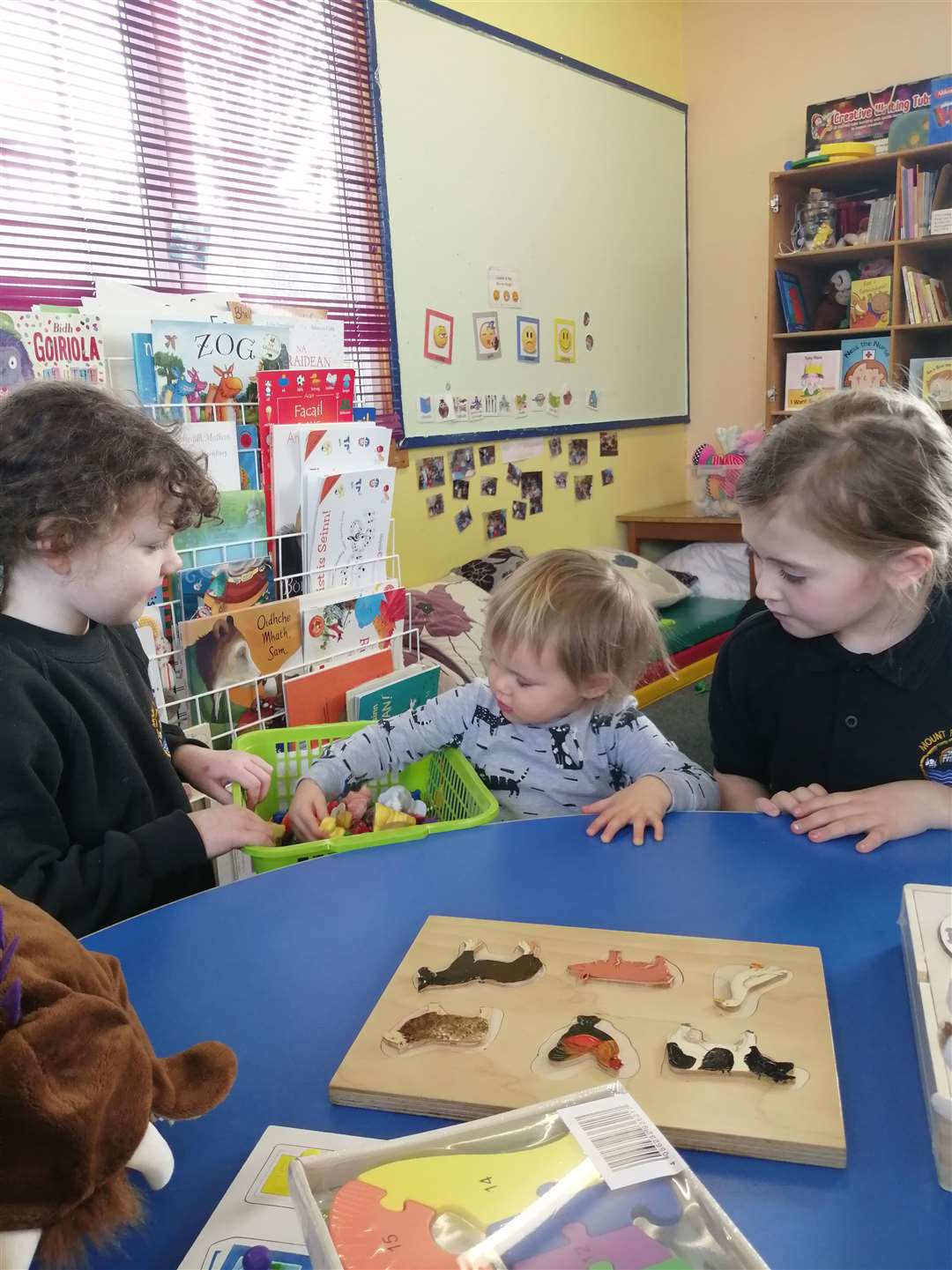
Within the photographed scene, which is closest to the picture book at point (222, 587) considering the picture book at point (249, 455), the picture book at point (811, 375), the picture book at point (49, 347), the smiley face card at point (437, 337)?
the picture book at point (249, 455)

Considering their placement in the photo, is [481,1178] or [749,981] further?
[749,981]

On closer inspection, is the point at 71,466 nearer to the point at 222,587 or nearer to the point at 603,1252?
the point at 222,587

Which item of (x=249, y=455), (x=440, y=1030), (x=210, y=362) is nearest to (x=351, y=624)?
(x=249, y=455)

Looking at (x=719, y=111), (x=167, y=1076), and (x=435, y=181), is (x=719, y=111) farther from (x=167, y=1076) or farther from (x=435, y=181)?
(x=167, y=1076)

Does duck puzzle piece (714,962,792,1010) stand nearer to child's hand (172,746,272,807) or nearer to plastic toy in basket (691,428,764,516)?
child's hand (172,746,272,807)

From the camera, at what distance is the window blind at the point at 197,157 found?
1.96 metres

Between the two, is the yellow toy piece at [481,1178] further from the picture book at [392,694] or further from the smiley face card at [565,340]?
the smiley face card at [565,340]

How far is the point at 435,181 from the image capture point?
9.77 feet

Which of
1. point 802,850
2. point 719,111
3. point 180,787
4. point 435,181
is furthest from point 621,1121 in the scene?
point 719,111

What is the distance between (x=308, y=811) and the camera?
1.25 metres

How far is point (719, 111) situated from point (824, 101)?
456 mm

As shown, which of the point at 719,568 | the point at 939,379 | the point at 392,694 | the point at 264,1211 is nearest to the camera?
the point at 264,1211

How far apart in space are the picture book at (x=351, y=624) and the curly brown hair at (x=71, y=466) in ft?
2.54

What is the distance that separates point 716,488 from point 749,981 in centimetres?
362
